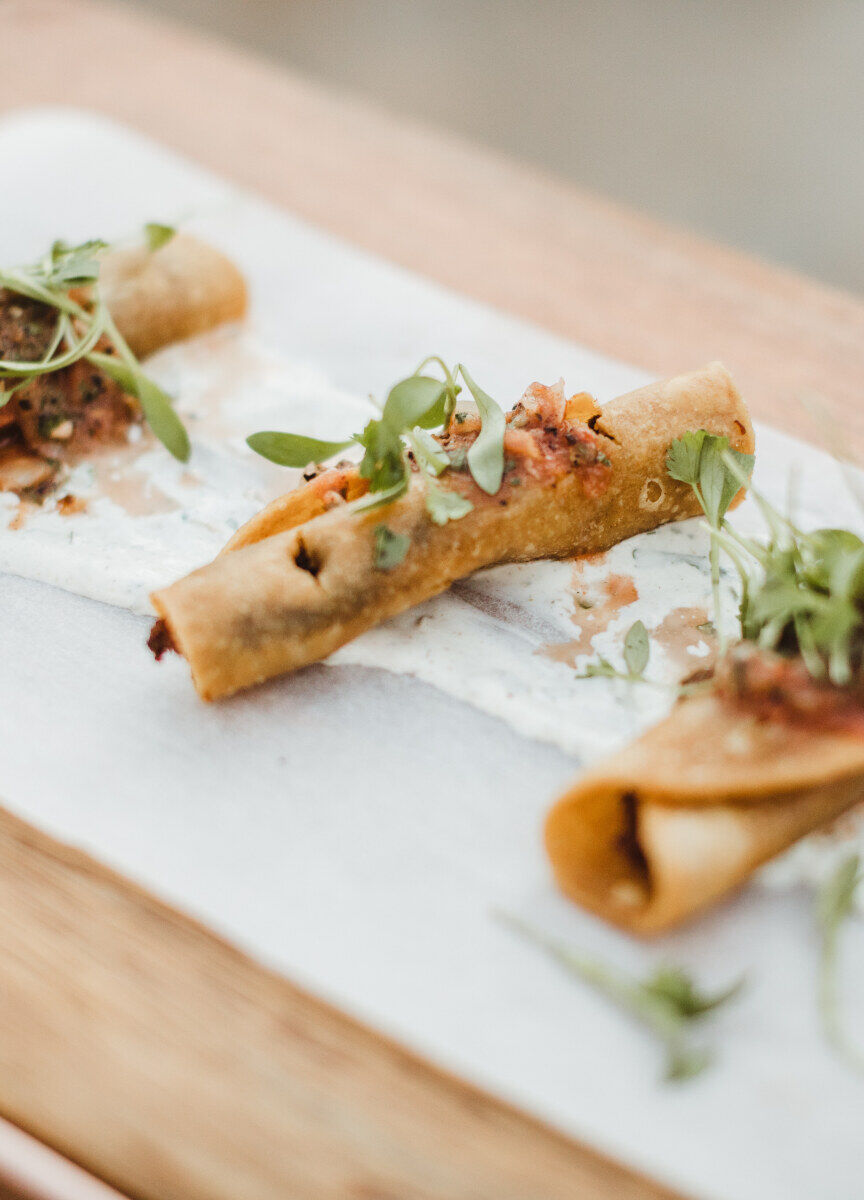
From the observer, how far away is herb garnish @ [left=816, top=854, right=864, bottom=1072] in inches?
50.0

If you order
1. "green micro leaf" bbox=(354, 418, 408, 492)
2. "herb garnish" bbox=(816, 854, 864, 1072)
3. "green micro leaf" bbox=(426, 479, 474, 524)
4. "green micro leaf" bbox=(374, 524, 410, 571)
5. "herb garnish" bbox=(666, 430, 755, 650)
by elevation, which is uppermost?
"herb garnish" bbox=(666, 430, 755, 650)

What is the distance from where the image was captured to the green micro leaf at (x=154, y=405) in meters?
2.00

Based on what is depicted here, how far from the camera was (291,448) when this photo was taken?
179 centimetres

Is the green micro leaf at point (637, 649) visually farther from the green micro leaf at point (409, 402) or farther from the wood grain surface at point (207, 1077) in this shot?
the wood grain surface at point (207, 1077)

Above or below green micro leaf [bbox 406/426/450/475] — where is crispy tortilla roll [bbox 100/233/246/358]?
below

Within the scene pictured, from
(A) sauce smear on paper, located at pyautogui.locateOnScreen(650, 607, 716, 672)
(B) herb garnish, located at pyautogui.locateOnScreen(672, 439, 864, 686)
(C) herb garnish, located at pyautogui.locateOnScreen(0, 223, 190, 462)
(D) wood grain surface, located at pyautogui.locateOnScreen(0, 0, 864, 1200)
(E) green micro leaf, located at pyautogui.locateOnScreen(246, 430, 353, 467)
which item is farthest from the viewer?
(C) herb garnish, located at pyautogui.locateOnScreen(0, 223, 190, 462)

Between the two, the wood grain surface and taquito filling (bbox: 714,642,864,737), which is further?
taquito filling (bbox: 714,642,864,737)

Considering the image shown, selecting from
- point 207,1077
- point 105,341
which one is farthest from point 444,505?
point 105,341

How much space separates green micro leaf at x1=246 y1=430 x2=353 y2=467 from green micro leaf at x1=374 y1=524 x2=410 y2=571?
0.74 ft

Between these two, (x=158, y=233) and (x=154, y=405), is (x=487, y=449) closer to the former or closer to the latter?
(x=154, y=405)

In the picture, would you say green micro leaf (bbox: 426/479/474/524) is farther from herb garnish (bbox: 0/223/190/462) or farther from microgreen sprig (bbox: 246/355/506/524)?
herb garnish (bbox: 0/223/190/462)

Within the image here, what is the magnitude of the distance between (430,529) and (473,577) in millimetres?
219

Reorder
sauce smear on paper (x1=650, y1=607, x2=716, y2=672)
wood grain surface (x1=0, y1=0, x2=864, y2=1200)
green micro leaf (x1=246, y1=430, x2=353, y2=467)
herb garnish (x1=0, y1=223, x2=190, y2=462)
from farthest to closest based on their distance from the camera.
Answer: herb garnish (x1=0, y1=223, x2=190, y2=462), green micro leaf (x1=246, y1=430, x2=353, y2=467), sauce smear on paper (x1=650, y1=607, x2=716, y2=672), wood grain surface (x1=0, y1=0, x2=864, y2=1200)

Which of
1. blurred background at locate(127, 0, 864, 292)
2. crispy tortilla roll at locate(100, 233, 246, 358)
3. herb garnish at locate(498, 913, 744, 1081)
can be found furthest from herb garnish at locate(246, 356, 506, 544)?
blurred background at locate(127, 0, 864, 292)
